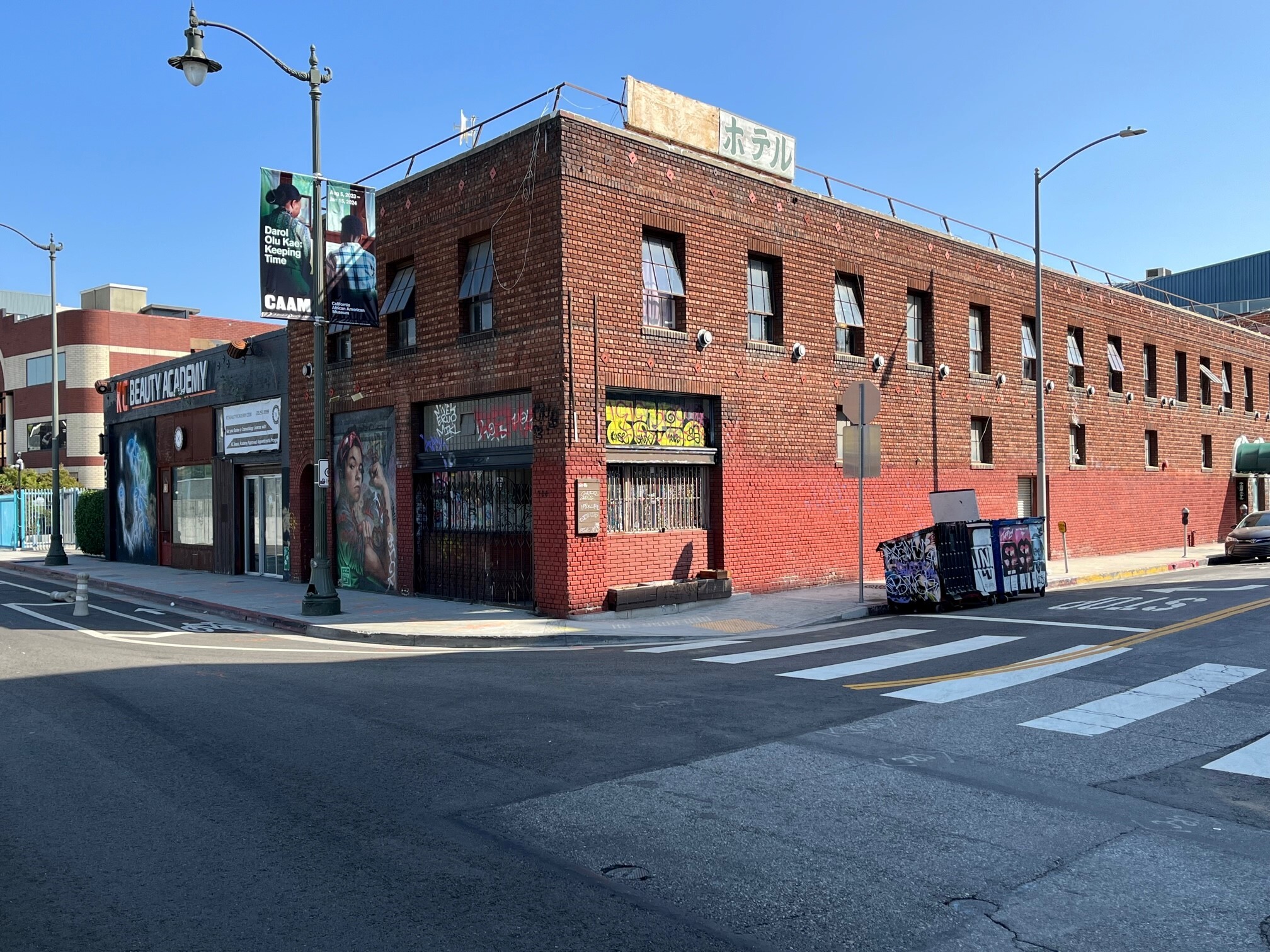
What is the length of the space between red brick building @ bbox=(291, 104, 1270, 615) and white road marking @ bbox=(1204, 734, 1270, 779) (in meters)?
10.1

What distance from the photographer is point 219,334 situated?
61031mm

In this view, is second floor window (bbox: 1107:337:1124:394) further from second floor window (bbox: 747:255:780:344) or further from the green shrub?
the green shrub

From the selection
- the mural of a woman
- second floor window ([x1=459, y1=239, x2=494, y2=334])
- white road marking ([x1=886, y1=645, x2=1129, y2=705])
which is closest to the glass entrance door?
the mural of a woman

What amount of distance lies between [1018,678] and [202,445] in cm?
2293

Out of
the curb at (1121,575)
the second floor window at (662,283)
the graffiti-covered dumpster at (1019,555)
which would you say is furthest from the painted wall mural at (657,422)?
the curb at (1121,575)

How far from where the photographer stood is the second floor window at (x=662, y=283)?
1736cm

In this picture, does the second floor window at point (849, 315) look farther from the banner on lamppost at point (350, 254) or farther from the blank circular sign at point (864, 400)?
the banner on lamppost at point (350, 254)

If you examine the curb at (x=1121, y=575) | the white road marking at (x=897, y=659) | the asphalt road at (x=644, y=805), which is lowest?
the curb at (x=1121, y=575)

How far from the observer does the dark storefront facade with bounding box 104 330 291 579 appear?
23.9 meters

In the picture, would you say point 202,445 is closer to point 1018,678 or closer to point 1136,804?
point 1018,678

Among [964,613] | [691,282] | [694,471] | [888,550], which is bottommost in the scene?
[964,613]

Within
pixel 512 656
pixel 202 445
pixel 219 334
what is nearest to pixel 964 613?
pixel 512 656

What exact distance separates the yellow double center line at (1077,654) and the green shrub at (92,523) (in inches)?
1201

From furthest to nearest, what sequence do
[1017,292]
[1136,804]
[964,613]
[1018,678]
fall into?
1. [1017,292]
2. [964,613]
3. [1018,678]
4. [1136,804]
